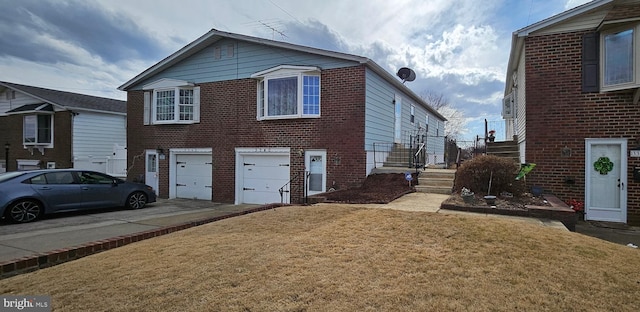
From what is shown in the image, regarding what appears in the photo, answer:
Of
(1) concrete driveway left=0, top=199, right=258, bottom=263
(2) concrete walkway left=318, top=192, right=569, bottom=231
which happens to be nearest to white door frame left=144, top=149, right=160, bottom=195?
(1) concrete driveway left=0, top=199, right=258, bottom=263

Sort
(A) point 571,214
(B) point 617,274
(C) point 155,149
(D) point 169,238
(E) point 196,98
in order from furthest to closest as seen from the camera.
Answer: (C) point 155,149
(E) point 196,98
(A) point 571,214
(D) point 169,238
(B) point 617,274

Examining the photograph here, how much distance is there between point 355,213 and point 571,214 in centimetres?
400

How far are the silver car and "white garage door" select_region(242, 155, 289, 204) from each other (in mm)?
3619

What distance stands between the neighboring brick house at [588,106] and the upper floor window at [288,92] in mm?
6200

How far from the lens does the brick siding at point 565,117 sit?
8461 millimetres

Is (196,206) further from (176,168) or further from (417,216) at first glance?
(417,216)

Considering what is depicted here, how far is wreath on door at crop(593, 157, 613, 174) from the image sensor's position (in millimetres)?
8602

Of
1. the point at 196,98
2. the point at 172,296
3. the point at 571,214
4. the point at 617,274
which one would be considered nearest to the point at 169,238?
the point at 172,296

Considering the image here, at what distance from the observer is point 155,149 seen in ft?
49.7

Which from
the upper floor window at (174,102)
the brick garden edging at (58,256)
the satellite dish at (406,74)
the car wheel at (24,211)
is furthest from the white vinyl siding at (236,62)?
the brick garden edging at (58,256)

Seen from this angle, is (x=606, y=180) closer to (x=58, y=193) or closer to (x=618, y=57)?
(x=618, y=57)

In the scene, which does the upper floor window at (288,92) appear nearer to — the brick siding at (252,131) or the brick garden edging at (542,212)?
the brick siding at (252,131)

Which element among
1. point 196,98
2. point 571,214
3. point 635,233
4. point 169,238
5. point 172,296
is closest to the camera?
point 172,296

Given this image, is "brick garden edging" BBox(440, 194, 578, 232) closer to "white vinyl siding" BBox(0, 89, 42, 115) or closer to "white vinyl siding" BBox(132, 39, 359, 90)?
"white vinyl siding" BBox(132, 39, 359, 90)
